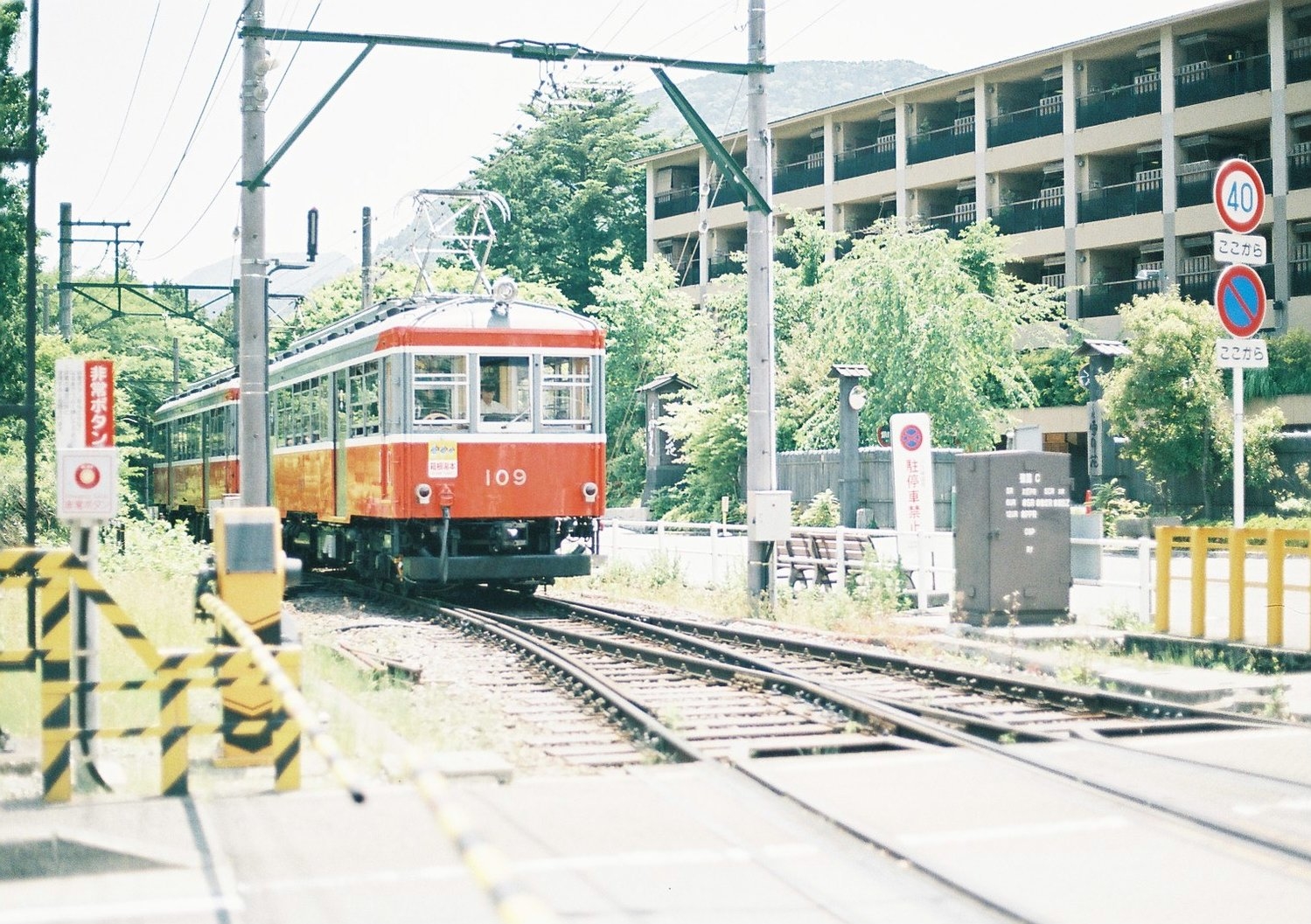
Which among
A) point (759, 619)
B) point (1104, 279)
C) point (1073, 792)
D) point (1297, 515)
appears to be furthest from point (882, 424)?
point (1073, 792)

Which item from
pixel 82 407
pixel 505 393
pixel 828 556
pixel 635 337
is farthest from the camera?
pixel 635 337

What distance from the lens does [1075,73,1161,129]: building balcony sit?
1781 inches

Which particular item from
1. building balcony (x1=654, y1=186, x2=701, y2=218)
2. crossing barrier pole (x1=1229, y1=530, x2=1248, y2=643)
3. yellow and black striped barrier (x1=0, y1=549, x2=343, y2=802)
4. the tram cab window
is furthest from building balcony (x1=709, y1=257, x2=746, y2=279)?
yellow and black striped barrier (x1=0, y1=549, x2=343, y2=802)

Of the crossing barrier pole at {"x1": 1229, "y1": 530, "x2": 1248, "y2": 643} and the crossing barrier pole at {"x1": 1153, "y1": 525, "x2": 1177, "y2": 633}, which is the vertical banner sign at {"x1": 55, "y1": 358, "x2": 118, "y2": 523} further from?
the crossing barrier pole at {"x1": 1153, "y1": 525, "x2": 1177, "y2": 633}

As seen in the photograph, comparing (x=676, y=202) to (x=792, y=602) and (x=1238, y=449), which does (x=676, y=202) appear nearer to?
(x=792, y=602)

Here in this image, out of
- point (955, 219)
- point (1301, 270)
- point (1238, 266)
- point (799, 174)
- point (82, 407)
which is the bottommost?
point (82, 407)

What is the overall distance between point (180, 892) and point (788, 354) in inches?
1436

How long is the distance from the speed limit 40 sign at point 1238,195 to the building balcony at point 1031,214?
1409 inches

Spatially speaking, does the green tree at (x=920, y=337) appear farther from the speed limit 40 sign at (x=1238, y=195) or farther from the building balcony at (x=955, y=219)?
the speed limit 40 sign at (x=1238, y=195)

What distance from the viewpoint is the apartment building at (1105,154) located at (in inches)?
1641

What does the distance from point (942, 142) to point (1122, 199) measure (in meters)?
7.70

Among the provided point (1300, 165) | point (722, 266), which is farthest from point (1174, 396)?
point (722, 266)

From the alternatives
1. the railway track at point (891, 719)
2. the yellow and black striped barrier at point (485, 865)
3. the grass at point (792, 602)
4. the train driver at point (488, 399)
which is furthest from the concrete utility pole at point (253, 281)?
the yellow and black striped barrier at point (485, 865)

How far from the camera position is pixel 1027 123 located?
4900 centimetres
